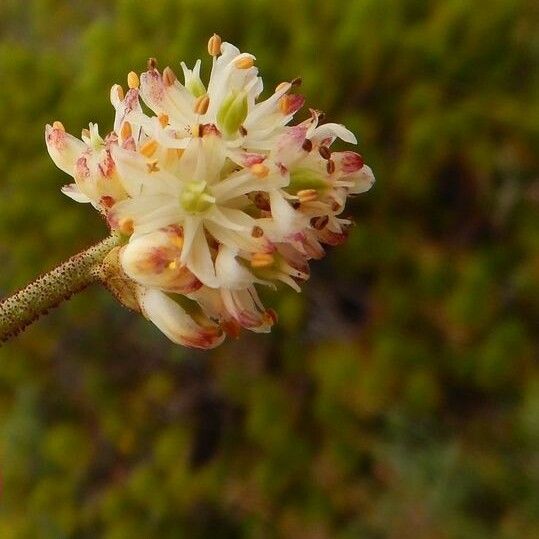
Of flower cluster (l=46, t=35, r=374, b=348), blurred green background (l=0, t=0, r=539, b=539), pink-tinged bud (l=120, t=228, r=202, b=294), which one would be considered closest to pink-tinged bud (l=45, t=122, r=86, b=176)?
flower cluster (l=46, t=35, r=374, b=348)

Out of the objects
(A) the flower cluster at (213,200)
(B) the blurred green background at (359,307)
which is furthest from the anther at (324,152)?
(B) the blurred green background at (359,307)

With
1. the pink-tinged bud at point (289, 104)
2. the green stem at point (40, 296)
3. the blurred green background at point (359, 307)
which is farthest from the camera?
the blurred green background at point (359, 307)

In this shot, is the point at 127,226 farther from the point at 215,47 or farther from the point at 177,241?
the point at 215,47

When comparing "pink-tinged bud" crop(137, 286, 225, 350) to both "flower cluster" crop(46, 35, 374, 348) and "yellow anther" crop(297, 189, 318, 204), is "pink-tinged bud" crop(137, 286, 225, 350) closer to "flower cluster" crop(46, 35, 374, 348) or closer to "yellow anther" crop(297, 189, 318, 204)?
"flower cluster" crop(46, 35, 374, 348)

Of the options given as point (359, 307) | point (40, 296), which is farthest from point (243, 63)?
point (359, 307)

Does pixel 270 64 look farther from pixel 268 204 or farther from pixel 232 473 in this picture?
pixel 268 204

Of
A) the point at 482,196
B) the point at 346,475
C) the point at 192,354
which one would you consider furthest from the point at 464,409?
the point at 192,354

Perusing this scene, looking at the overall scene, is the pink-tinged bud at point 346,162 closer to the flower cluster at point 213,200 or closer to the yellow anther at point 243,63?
the flower cluster at point 213,200
